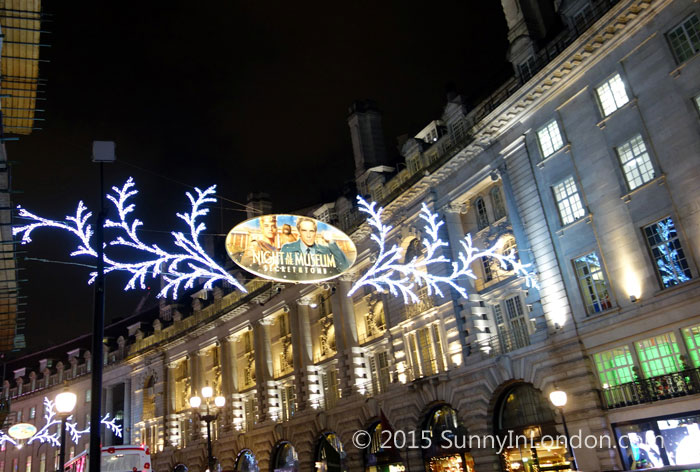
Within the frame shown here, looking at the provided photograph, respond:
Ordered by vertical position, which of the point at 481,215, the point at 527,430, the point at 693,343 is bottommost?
the point at 527,430

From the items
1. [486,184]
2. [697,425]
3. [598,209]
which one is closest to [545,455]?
[697,425]

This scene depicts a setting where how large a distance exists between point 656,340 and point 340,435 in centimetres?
2114

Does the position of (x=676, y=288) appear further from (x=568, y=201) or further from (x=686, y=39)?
(x=686, y=39)

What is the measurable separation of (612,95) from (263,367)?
31909 mm

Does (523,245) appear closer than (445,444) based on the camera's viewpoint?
Yes

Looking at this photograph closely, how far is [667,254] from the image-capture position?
2108 cm

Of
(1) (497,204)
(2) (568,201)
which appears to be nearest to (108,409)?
(1) (497,204)

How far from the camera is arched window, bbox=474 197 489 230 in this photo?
2973 cm

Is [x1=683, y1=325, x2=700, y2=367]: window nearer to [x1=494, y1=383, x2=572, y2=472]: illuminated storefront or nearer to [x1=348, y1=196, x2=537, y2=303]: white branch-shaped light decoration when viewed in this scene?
[x1=348, y1=196, x2=537, y2=303]: white branch-shaped light decoration

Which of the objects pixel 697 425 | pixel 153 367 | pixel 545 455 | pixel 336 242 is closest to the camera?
pixel 336 242

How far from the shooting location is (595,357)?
23.2 metres

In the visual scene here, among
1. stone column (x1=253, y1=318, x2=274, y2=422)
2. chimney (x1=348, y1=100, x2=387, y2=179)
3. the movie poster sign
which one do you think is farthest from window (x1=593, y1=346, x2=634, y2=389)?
stone column (x1=253, y1=318, x2=274, y2=422)

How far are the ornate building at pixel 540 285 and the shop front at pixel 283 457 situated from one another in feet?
0.83

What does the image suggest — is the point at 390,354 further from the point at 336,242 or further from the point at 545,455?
the point at 336,242
